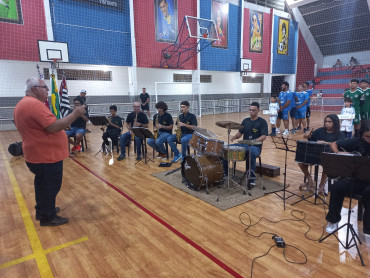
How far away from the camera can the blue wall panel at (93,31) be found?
11.4m

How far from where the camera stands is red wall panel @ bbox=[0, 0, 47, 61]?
34.0ft

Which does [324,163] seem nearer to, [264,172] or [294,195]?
[294,195]

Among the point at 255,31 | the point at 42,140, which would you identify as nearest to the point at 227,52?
the point at 255,31

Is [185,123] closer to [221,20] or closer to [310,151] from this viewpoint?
[310,151]

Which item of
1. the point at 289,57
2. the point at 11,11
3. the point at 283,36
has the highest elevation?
the point at 283,36

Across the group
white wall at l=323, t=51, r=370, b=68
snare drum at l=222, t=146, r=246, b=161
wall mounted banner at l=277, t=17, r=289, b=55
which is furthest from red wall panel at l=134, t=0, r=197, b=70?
white wall at l=323, t=51, r=370, b=68

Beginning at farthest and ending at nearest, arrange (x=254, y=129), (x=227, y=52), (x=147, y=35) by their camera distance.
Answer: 1. (x=227, y=52)
2. (x=147, y=35)
3. (x=254, y=129)

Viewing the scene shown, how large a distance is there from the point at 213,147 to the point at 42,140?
2.54m

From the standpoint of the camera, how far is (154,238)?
9.80 feet

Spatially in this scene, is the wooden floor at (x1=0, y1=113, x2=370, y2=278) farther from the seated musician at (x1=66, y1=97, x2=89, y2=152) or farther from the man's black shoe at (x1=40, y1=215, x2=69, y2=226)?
the seated musician at (x1=66, y1=97, x2=89, y2=152)

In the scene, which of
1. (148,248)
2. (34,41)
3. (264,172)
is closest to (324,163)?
(148,248)

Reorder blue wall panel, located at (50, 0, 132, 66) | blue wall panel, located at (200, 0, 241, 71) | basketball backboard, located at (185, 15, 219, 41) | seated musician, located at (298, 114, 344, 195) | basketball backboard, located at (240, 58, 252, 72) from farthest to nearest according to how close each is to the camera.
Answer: basketball backboard, located at (240, 58, 252, 72), blue wall panel, located at (200, 0, 241, 71), basketball backboard, located at (185, 15, 219, 41), blue wall panel, located at (50, 0, 132, 66), seated musician, located at (298, 114, 344, 195)

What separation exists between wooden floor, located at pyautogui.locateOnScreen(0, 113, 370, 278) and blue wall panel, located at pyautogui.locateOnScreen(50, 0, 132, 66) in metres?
9.08

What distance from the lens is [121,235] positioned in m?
3.07
